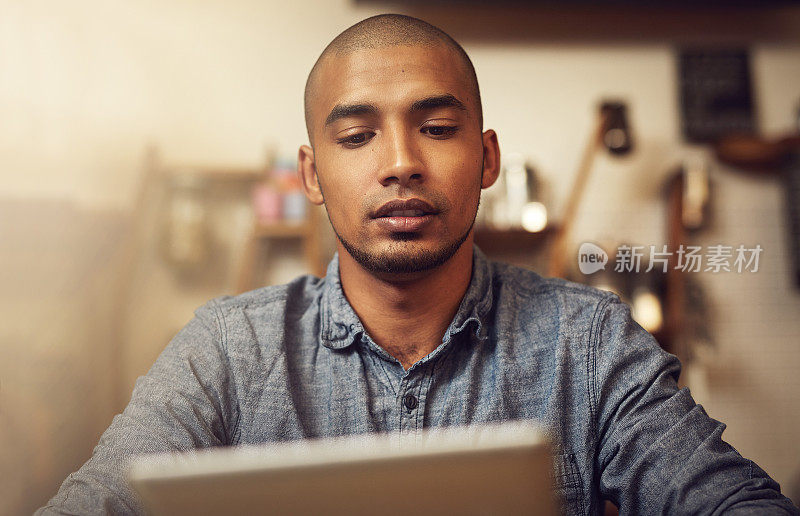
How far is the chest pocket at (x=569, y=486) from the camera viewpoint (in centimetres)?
92

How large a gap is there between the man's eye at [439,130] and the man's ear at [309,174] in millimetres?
250

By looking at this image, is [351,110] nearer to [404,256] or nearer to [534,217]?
[404,256]

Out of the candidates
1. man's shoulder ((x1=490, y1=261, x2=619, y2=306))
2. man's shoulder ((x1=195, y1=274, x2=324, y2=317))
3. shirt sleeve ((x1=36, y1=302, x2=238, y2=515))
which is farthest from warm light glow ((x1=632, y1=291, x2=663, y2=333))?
shirt sleeve ((x1=36, y1=302, x2=238, y2=515))

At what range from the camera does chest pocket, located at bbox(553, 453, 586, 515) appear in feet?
3.01

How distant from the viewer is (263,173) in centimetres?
221

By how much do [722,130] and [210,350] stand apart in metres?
2.21

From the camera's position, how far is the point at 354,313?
102 centimetres

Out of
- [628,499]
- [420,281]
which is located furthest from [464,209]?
[628,499]

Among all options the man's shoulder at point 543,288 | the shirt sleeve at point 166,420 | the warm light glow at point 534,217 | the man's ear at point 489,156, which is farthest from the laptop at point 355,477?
the warm light glow at point 534,217

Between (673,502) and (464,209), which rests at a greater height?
(464,209)

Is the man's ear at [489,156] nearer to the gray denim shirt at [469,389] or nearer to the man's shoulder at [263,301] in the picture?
the gray denim shirt at [469,389]

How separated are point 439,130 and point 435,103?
0.14 ft

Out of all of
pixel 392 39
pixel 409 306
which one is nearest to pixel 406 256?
pixel 409 306

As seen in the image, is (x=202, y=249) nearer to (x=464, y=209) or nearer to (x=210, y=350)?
(x=210, y=350)
